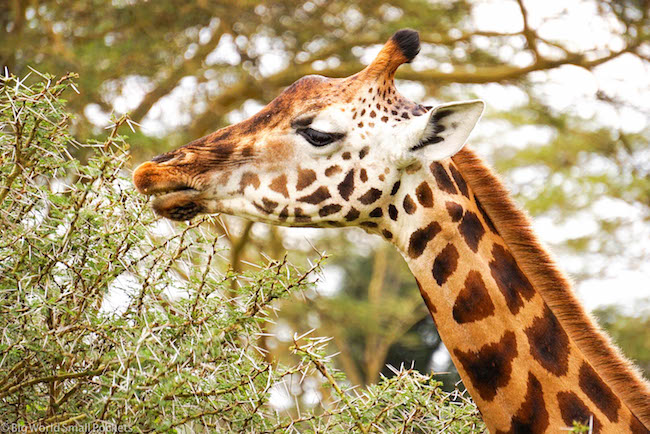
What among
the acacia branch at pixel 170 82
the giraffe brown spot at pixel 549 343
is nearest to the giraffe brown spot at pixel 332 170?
the giraffe brown spot at pixel 549 343

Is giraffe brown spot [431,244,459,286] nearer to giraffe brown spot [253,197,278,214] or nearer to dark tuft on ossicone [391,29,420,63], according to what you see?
giraffe brown spot [253,197,278,214]

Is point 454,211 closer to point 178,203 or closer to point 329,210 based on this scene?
point 329,210

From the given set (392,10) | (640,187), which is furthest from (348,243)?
(392,10)

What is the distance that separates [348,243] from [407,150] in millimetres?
13928

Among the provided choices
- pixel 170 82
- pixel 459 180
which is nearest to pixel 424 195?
pixel 459 180

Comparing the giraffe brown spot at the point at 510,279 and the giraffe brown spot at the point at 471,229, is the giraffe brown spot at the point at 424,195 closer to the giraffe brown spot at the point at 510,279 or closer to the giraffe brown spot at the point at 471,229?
the giraffe brown spot at the point at 471,229

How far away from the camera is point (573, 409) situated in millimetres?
3404

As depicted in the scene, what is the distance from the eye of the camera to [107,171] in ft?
10.9

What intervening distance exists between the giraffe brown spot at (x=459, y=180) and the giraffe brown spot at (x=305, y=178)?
0.63 metres

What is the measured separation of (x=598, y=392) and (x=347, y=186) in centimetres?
136

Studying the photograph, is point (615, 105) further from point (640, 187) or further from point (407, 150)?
point (407, 150)

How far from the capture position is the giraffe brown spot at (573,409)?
134 inches

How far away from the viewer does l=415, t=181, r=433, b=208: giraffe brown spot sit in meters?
3.64

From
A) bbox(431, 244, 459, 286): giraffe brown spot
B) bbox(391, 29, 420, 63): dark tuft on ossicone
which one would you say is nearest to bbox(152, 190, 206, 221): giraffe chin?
bbox(431, 244, 459, 286): giraffe brown spot
